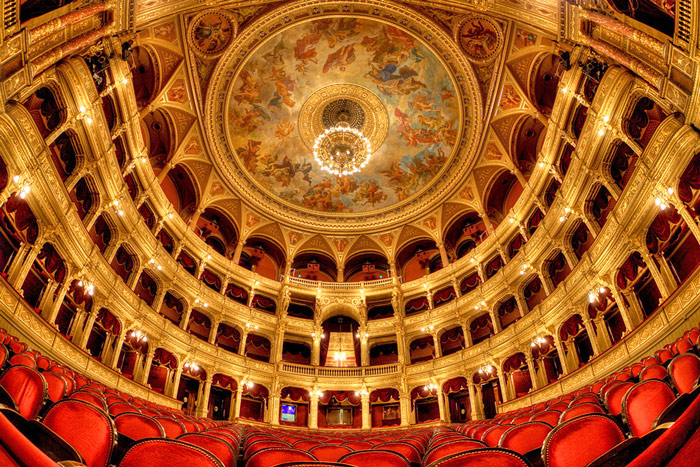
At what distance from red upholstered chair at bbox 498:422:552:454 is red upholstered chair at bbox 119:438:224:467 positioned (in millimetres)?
2467

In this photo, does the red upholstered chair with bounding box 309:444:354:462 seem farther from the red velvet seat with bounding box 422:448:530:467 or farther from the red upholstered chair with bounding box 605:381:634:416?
the red upholstered chair with bounding box 605:381:634:416

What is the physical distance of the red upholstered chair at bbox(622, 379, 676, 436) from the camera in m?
2.88

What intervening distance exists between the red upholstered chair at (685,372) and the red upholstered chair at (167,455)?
4.08 m

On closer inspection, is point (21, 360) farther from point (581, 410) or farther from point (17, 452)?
point (581, 410)

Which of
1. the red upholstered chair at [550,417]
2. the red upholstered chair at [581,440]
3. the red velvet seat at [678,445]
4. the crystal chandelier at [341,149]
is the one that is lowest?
the red velvet seat at [678,445]

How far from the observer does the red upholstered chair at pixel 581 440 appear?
8.04 feet

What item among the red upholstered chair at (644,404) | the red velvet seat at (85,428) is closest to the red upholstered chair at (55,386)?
the red velvet seat at (85,428)

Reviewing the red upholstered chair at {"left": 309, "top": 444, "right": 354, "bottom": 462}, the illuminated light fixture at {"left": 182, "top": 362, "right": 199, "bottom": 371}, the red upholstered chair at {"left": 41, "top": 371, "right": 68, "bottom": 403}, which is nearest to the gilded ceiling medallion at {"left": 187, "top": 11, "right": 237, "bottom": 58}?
the illuminated light fixture at {"left": 182, "top": 362, "right": 199, "bottom": 371}

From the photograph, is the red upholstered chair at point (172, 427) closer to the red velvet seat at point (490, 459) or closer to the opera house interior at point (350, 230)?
the opera house interior at point (350, 230)

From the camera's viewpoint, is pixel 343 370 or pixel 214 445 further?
pixel 343 370

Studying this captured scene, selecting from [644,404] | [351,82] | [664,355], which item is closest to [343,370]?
[664,355]

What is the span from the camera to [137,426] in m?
3.29

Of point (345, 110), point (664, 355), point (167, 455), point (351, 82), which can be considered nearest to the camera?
point (167, 455)

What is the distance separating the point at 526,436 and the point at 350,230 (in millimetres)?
19786
